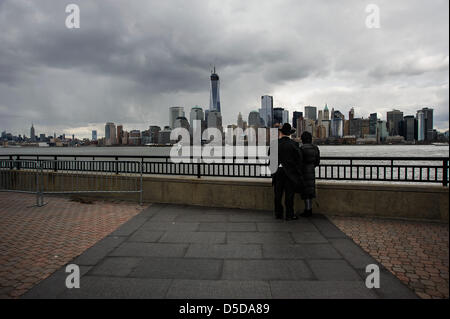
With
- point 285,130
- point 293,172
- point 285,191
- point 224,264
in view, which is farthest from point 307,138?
point 224,264

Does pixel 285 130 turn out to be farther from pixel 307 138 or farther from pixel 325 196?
pixel 325 196

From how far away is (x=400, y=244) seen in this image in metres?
4.61

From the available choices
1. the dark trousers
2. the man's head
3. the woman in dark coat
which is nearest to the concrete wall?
the woman in dark coat

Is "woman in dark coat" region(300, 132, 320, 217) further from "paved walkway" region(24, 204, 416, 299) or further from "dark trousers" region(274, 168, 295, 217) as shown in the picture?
"paved walkway" region(24, 204, 416, 299)

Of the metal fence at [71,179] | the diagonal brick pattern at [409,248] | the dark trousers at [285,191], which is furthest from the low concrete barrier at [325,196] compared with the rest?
the metal fence at [71,179]

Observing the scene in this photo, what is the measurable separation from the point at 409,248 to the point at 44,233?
6.80 m

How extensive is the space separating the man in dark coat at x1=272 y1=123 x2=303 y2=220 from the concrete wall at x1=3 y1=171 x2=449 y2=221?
85cm

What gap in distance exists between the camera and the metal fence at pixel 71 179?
8.73 metres

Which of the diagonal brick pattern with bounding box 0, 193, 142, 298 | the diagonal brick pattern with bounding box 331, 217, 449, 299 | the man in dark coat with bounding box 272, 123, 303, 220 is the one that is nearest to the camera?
the diagonal brick pattern with bounding box 331, 217, 449, 299

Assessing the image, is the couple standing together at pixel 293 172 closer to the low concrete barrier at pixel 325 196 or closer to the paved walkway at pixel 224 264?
the paved walkway at pixel 224 264

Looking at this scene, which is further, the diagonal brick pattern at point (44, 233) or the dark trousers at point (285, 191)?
the dark trousers at point (285, 191)

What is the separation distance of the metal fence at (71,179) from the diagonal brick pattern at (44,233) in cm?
52

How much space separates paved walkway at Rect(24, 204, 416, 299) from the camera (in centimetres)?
312
